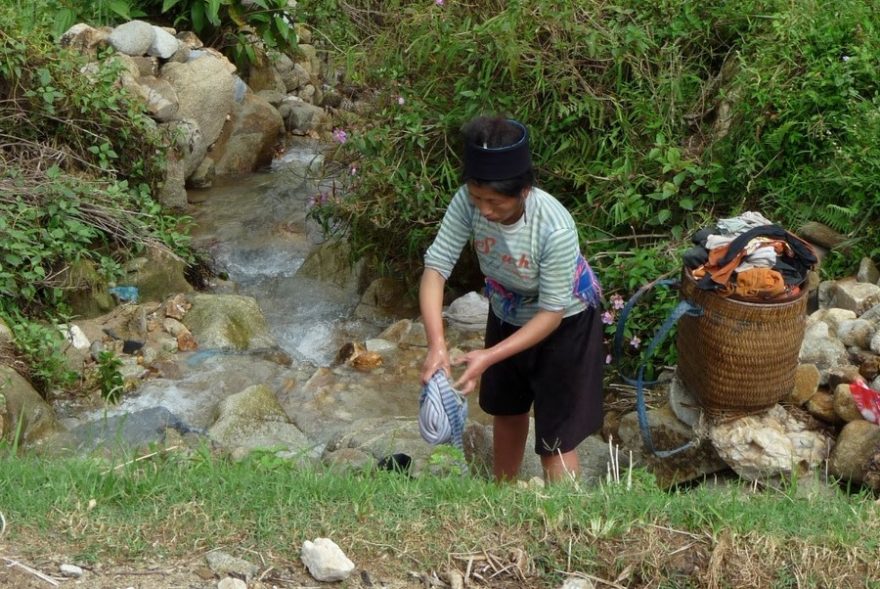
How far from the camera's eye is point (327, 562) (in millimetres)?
3064

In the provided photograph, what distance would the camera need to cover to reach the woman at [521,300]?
3.58 metres

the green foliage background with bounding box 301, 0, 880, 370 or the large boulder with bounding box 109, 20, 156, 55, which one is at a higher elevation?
the green foliage background with bounding box 301, 0, 880, 370

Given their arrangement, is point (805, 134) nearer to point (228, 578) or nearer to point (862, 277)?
point (862, 277)

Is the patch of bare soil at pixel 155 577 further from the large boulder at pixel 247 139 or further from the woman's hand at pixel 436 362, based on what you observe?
the large boulder at pixel 247 139

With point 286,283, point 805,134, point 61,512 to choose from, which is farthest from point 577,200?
point 61,512

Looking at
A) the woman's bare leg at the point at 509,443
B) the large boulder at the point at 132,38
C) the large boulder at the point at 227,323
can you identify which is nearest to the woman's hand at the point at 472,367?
the woman's bare leg at the point at 509,443

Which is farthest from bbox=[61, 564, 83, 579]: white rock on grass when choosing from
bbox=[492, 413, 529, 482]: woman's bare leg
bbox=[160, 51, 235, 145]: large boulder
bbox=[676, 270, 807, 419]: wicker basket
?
bbox=[160, 51, 235, 145]: large boulder

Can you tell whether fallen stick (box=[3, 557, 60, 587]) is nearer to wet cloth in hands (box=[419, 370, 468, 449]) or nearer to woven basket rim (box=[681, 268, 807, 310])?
wet cloth in hands (box=[419, 370, 468, 449])

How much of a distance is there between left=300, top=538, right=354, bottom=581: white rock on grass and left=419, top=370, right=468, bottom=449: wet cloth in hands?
28.0 inches

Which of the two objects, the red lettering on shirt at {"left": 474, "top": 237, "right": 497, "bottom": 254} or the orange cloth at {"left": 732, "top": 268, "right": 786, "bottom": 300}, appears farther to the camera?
the orange cloth at {"left": 732, "top": 268, "right": 786, "bottom": 300}

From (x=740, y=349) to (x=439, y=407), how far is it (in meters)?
1.55

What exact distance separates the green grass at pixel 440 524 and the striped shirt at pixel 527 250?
0.73m

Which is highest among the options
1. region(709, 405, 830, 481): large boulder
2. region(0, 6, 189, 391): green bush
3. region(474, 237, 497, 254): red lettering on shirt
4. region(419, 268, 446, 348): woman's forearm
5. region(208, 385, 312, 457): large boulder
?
region(474, 237, 497, 254): red lettering on shirt

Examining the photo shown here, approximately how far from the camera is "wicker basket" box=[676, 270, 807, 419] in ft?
14.8
